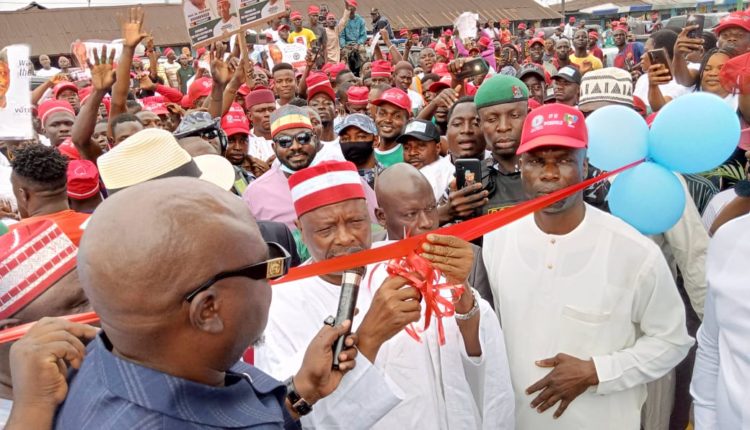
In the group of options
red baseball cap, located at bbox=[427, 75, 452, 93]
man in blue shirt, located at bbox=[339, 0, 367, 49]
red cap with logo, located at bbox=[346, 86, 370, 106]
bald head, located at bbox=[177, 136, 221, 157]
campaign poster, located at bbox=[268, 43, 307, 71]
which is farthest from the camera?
man in blue shirt, located at bbox=[339, 0, 367, 49]

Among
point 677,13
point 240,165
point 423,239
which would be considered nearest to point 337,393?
point 423,239

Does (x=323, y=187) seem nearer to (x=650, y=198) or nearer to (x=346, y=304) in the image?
(x=346, y=304)

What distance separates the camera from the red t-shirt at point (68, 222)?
Answer: 2680 millimetres

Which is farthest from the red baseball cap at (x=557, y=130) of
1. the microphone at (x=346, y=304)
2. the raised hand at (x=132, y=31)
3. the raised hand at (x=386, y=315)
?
the raised hand at (x=132, y=31)

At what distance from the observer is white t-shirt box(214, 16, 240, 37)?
7.43 m

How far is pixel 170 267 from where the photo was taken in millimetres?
1246

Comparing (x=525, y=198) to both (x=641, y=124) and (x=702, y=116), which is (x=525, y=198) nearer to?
(x=641, y=124)

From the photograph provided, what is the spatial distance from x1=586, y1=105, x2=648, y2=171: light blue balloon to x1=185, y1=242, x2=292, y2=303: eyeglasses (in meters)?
1.95

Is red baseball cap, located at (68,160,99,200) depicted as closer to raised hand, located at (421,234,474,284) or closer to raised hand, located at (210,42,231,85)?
raised hand, located at (421,234,474,284)

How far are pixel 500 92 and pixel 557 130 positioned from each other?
1.43m

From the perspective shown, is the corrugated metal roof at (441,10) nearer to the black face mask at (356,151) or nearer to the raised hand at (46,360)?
the black face mask at (356,151)

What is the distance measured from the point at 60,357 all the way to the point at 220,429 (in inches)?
20.7

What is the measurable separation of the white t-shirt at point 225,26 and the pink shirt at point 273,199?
3.57m

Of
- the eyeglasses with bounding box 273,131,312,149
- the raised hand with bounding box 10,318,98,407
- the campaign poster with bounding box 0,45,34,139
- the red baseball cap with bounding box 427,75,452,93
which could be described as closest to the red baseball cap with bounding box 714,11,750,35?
the red baseball cap with bounding box 427,75,452,93
